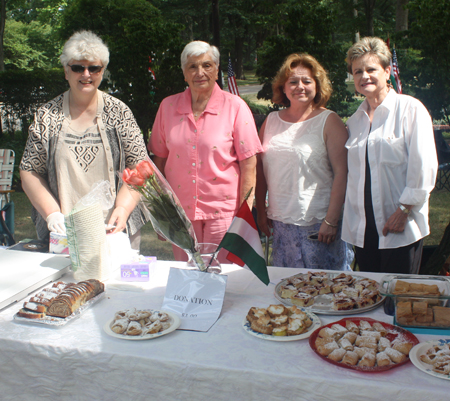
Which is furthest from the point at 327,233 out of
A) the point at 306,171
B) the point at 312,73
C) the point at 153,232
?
the point at 153,232

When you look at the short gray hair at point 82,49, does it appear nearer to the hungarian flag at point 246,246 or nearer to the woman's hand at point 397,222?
the hungarian flag at point 246,246

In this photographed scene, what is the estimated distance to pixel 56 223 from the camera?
2.04m

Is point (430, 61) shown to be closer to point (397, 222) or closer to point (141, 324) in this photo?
point (397, 222)

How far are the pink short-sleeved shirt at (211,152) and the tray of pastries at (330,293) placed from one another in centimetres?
80

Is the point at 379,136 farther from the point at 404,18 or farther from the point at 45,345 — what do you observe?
the point at 404,18

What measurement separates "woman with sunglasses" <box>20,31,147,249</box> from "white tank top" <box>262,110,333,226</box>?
77 centimetres

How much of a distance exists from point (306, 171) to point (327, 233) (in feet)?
1.14

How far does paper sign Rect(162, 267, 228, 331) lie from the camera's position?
151 centimetres

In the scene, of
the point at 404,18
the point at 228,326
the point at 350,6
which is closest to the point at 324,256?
the point at 228,326

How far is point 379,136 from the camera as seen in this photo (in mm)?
2170

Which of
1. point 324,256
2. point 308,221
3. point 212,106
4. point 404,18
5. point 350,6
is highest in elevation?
point 350,6

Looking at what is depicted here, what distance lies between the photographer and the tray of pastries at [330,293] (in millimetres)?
1506

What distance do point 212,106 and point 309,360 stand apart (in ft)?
5.22

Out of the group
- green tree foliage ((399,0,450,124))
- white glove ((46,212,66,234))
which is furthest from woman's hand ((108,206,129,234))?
green tree foliage ((399,0,450,124))
